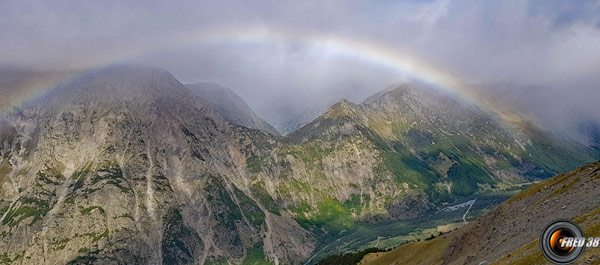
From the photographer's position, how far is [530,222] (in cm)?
7481

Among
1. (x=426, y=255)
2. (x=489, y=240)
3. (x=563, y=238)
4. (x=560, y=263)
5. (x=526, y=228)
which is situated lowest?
(x=426, y=255)

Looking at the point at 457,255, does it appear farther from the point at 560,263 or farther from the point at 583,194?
the point at 560,263

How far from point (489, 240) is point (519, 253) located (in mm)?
28497

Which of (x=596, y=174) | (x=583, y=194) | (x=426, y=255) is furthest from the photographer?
(x=426, y=255)

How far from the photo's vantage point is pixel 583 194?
71188 millimetres

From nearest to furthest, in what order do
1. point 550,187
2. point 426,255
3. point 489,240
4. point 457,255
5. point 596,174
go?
point 596,174 < point 489,240 < point 550,187 < point 457,255 < point 426,255

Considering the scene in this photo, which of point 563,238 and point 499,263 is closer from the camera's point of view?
point 563,238

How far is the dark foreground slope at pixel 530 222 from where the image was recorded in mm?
53969

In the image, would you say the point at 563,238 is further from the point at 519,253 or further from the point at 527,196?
the point at 527,196

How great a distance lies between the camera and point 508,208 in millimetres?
94375

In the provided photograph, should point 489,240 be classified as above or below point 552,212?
below

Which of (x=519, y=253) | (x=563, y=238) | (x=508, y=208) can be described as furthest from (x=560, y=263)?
(x=508, y=208)

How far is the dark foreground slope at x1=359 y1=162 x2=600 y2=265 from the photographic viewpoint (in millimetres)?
53969

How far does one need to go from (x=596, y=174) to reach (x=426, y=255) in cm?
7064
